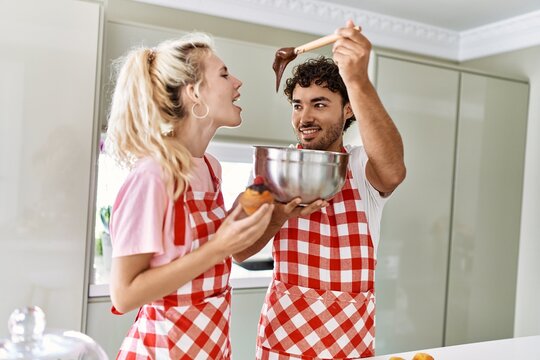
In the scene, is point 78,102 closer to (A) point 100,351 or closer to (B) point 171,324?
(B) point 171,324

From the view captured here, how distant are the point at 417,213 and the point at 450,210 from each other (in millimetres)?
234

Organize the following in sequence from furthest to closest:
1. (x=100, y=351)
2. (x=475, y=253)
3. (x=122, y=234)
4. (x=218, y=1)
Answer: (x=475, y=253), (x=218, y=1), (x=122, y=234), (x=100, y=351)

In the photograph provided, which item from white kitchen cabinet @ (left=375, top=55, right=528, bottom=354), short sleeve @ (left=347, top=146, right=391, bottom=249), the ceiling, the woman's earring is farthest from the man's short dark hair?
the ceiling

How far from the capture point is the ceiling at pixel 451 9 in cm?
289

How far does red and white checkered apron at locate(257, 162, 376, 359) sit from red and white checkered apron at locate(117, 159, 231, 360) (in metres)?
0.24

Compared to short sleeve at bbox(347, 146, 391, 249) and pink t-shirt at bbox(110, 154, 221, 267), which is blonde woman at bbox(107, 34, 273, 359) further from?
short sleeve at bbox(347, 146, 391, 249)

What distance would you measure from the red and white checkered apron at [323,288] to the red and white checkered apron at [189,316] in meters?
0.24

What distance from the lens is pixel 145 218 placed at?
3.53ft

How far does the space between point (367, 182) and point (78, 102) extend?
1.12 meters

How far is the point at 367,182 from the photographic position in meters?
1.48

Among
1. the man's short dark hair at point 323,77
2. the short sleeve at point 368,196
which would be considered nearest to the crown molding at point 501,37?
the man's short dark hair at point 323,77

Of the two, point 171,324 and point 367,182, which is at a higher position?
point 367,182

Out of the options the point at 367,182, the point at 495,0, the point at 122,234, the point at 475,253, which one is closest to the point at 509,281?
the point at 475,253

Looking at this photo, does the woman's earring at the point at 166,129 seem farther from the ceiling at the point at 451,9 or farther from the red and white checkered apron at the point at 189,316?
the ceiling at the point at 451,9
